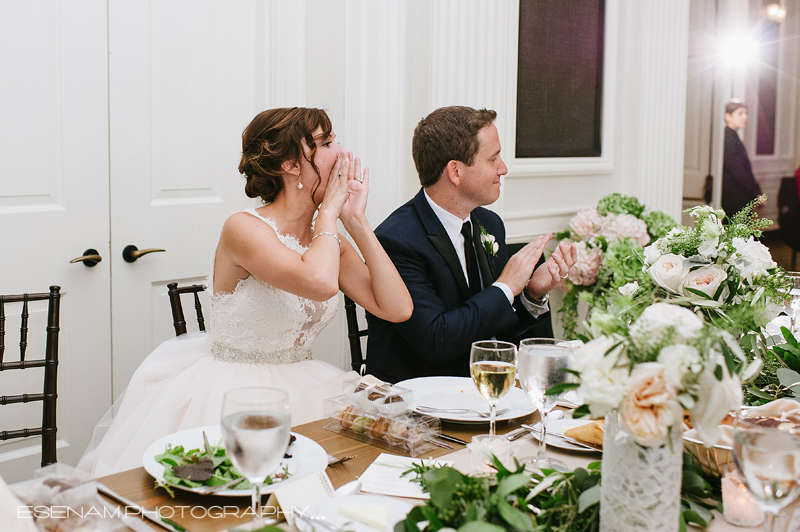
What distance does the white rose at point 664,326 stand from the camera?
75cm

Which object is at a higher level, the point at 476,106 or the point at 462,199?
the point at 476,106

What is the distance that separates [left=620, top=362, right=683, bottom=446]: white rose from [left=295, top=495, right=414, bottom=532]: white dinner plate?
32cm

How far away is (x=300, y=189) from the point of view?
2.08 metres

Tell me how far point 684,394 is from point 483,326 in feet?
4.40

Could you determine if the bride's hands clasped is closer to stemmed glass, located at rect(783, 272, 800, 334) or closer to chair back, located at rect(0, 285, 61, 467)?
chair back, located at rect(0, 285, 61, 467)

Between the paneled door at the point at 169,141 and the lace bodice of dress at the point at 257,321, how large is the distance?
55 cm

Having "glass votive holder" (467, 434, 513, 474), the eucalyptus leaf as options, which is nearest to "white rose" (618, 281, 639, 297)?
the eucalyptus leaf

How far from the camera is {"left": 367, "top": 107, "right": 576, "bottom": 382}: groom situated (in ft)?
6.93

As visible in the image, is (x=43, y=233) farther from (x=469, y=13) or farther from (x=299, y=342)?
(x=469, y=13)

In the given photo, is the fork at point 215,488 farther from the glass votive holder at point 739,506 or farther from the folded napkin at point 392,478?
the glass votive holder at point 739,506

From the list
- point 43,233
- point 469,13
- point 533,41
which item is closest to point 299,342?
point 43,233

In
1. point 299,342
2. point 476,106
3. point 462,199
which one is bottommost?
point 299,342

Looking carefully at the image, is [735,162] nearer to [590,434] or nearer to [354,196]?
[354,196]

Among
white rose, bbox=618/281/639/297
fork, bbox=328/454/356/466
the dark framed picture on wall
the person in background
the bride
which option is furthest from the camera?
the person in background
